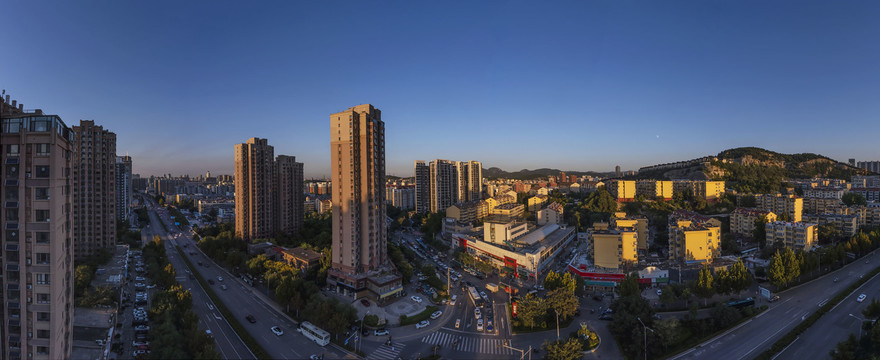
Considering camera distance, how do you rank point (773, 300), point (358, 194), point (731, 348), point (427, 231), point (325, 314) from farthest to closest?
point (427, 231), point (358, 194), point (773, 300), point (325, 314), point (731, 348)

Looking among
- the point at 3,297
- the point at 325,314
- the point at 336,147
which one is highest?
the point at 336,147

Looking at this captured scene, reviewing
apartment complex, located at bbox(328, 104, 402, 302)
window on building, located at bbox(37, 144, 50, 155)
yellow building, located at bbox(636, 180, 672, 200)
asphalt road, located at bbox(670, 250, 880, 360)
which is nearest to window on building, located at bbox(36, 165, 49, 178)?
window on building, located at bbox(37, 144, 50, 155)

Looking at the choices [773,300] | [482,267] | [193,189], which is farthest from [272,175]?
[193,189]

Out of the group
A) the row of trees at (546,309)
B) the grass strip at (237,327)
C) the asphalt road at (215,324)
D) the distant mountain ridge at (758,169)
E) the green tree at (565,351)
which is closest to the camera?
the green tree at (565,351)

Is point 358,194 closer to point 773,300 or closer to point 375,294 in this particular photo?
point 375,294

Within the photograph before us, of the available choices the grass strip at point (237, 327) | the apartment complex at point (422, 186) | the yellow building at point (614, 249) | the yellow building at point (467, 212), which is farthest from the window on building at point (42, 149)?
the apartment complex at point (422, 186)

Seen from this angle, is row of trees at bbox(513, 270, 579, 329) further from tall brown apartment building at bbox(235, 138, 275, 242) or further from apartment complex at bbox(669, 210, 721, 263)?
tall brown apartment building at bbox(235, 138, 275, 242)

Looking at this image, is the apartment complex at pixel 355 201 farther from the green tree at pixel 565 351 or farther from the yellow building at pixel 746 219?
the yellow building at pixel 746 219

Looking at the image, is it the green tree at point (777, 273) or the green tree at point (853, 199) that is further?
the green tree at point (853, 199)
